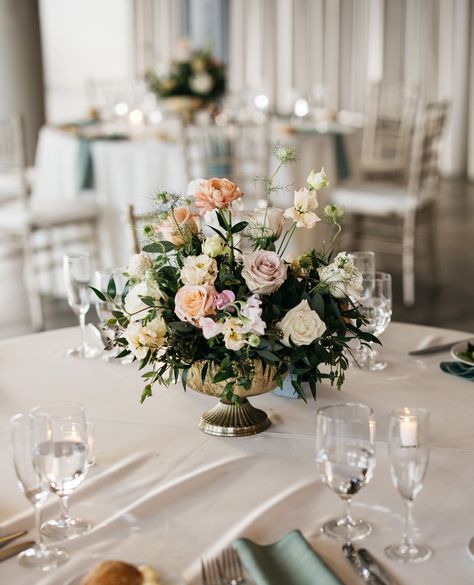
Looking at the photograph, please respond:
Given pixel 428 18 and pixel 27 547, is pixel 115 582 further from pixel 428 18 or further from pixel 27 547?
pixel 428 18

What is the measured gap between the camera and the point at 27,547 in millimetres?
1267

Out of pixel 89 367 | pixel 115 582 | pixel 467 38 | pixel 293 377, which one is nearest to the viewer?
pixel 115 582

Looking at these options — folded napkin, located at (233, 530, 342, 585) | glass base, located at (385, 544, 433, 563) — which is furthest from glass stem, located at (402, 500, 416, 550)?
folded napkin, located at (233, 530, 342, 585)

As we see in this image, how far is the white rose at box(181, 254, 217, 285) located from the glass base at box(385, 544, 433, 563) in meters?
0.51

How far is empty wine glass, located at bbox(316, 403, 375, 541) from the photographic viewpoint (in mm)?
1206

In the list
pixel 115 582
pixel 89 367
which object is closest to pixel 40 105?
pixel 89 367

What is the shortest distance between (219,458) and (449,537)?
420mm

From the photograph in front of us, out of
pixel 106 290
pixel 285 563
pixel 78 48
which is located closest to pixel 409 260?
pixel 106 290

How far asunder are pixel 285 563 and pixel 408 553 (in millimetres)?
167

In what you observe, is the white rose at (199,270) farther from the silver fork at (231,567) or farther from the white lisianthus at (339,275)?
the silver fork at (231,567)

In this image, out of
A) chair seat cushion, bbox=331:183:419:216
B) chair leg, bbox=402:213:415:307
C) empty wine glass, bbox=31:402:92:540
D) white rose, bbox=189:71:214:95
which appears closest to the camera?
empty wine glass, bbox=31:402:92:540

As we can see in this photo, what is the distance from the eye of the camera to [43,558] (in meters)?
1.24

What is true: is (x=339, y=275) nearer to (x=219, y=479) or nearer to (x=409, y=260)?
(x=219, y=479)

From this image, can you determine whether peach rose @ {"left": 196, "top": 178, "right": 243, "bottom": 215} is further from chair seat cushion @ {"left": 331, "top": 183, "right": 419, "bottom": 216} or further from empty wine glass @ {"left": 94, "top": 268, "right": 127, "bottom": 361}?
chair seat cushion @ {"left": 331, "top": 183, "right": 419, "bottom": 216}
